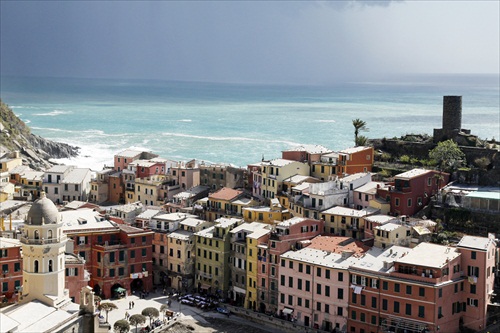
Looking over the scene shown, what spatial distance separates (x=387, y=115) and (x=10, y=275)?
13675cm

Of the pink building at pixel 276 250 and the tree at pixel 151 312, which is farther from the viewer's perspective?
the pink building at pixel 276 250

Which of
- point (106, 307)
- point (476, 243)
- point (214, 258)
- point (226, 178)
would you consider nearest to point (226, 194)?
point (226, 178)

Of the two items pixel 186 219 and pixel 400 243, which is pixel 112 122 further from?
pixel 400 243

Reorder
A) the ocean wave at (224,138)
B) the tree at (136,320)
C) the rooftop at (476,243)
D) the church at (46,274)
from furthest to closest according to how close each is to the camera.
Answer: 1. the ocean wave at (224,138)
2. the tree at (136,320)
3. the rooftop at (476,243)
4. the church at (46,274)

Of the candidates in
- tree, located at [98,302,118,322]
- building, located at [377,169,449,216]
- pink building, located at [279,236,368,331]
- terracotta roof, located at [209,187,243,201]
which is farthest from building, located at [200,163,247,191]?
tree, located at [98,302,118,322]

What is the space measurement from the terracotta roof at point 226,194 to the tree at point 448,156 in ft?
52.3

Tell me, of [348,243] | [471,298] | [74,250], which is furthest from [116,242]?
[471,298]

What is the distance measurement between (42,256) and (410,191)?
2728 centimetres

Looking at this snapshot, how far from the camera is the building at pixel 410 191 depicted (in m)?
57.0

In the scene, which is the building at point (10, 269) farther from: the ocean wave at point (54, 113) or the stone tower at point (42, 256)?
the ocean wave at point (54, 113)

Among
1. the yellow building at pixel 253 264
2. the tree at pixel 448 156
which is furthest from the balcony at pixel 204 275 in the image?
the tree at pixel 448 156

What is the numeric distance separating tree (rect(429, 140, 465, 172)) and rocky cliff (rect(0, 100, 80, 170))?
4272 centimetres

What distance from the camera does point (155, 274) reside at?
59.3 metres

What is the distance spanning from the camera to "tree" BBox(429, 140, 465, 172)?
212 feet
